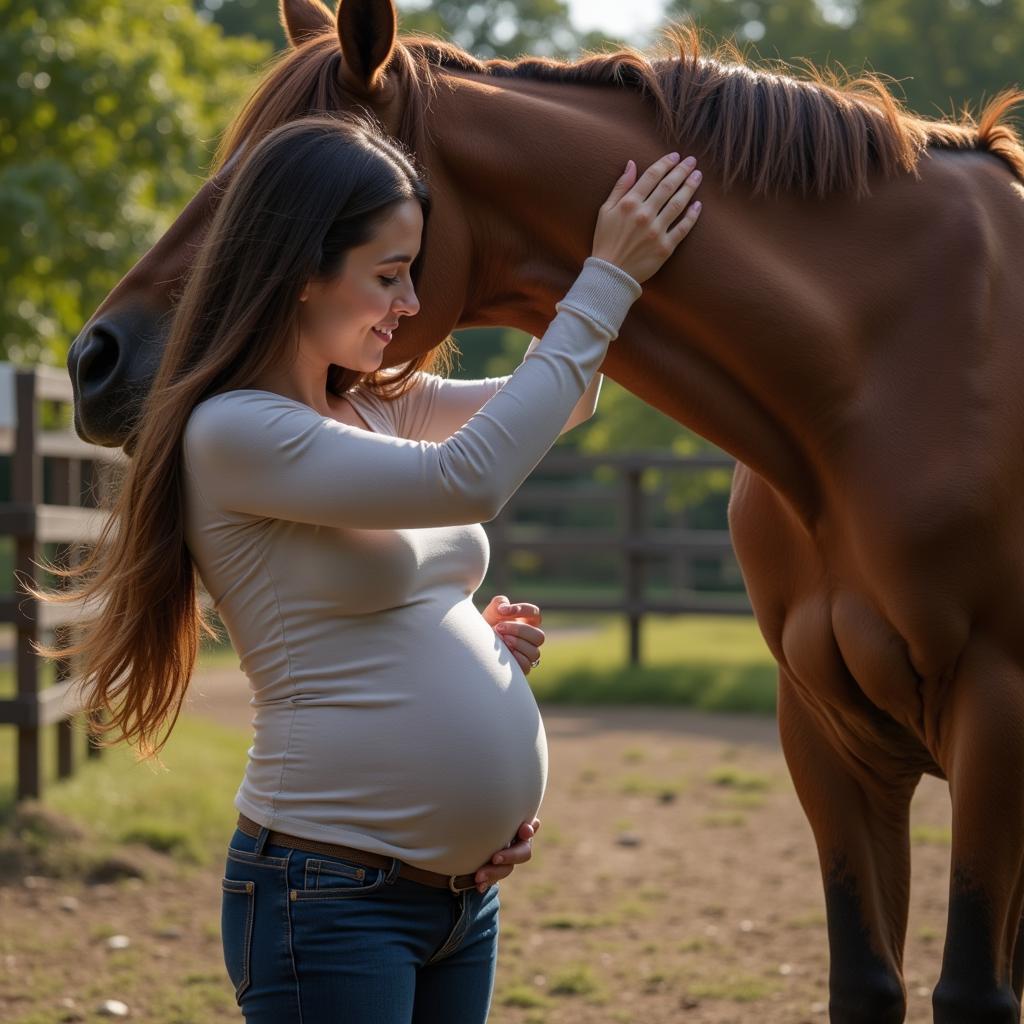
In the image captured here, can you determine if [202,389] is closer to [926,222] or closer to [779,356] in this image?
[779,356]

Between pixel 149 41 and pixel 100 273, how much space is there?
217 centimetres

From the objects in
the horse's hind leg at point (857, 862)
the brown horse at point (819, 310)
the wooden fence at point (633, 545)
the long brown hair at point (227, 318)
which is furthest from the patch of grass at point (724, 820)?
the long brown hair at point (227, 318)

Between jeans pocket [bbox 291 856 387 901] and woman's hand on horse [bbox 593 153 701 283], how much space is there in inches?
36.5

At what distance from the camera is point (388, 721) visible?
1670mm

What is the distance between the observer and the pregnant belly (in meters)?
1.66

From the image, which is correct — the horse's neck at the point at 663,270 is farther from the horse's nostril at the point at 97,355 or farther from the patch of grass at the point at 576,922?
the patch of grass at the point at 576,922

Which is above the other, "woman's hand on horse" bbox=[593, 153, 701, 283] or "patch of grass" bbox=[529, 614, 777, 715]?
"woman's hand on horse" bbox=[593, 153, 701, 283]

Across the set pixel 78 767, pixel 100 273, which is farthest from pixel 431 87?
pixel 100 273

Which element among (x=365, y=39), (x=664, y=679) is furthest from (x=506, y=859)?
(x=664, y=679)

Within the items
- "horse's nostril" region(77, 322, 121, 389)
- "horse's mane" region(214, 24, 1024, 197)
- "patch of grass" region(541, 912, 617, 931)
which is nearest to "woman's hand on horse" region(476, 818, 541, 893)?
"horse's nostril" region(77, 322, 121, 389)

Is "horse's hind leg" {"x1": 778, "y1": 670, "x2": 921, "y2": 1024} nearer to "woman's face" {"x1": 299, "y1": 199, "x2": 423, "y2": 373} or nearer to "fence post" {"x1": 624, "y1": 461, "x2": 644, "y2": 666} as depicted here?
"woman's face" {"x1": 299, "y1": 199, "x2": 423, "y2": 373}

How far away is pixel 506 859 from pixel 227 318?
848 mm

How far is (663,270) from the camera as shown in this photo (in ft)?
6.46

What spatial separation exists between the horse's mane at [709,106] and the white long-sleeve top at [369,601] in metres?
0.43
